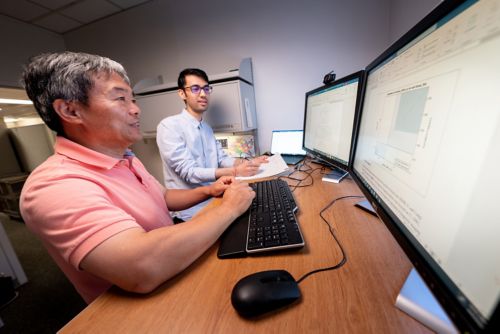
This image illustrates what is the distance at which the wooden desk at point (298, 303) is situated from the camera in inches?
12.8

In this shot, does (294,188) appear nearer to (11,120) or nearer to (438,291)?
(438,291)

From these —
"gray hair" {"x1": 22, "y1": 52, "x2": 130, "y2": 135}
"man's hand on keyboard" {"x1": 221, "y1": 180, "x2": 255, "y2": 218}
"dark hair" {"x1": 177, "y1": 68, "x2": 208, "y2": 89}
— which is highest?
"dark hair" {"x1": 177, "y1": 68, "x2": 208, "y2": 89}

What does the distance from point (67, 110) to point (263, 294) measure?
80cm

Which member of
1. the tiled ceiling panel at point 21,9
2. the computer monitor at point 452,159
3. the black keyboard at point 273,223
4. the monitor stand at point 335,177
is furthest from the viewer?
the tiled ceiling panel at point 21,9

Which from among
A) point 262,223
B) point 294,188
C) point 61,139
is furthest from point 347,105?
point 61,139

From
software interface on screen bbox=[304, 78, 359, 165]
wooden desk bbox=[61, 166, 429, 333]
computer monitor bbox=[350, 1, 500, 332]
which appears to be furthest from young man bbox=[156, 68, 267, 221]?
computer monitor bbox=[350, 1, 500, 332]

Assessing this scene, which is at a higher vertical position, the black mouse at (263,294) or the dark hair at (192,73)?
the dark hair at (192,73)

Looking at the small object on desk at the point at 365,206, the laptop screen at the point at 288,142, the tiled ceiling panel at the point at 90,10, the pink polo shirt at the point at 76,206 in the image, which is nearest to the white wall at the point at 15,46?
the tiled ceiling panel at the point at 90,10

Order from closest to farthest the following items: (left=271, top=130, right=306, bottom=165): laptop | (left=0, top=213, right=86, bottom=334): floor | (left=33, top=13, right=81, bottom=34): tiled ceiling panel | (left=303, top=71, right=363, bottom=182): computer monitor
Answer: (left=303, top=71, right=363, bottom=182): computer monitor < (left=0, top=213, right=86, bottom=334): floor < (left=271, top=130, right=306, bottom=165): laptop < (left=33, top=13, right=81, bottom=34): tiled ceiling panel

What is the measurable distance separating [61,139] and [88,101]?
151mm

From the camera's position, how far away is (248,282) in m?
0.37

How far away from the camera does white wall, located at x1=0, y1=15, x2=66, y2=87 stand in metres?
2.01

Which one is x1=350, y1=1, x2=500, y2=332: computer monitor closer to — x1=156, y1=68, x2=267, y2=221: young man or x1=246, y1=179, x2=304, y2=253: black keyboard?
x1=246, y1=179, x2=304, y2=253: black keyboard

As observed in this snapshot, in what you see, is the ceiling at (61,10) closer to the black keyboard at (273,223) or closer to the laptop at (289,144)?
the laptop at (289,144)
